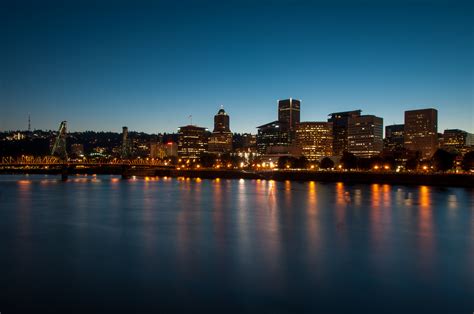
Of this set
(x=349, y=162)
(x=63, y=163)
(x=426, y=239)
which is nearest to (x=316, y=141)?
(x=349, y=162)

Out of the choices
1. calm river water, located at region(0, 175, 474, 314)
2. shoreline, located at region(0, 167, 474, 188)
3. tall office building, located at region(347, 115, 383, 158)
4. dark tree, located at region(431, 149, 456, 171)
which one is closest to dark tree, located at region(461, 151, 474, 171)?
dark tree, located at region(431, 149, 456, 171)

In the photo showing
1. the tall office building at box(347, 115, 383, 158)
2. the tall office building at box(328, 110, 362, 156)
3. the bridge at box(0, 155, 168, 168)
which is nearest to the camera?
the bridge at box(0, 155, 168, 168)

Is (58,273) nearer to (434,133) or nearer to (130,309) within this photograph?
(130,309)

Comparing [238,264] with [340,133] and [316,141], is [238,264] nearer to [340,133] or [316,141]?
[316,141]

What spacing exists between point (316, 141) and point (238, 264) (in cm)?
17419

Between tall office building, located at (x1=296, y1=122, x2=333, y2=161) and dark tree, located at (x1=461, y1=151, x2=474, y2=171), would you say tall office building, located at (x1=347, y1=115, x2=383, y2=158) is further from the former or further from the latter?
dark tree, located at (x1=461, y1=151, x2=474, y2=171)

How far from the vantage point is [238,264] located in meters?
15.5

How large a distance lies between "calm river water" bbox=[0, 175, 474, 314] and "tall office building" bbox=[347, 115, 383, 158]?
15252 centimetres

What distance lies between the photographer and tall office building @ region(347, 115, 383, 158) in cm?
17600

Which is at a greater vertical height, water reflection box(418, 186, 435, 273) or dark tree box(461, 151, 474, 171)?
dark tree box(461, 151, 474, 171)

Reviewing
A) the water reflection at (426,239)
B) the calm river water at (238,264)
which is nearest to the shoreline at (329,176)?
the water reflection at (426,239)

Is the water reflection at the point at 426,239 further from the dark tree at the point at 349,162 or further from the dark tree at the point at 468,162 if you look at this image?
the dark tree at the point at 349,162

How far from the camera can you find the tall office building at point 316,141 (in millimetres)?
184875

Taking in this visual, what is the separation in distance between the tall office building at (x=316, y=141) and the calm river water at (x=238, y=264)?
156421 millimetres
